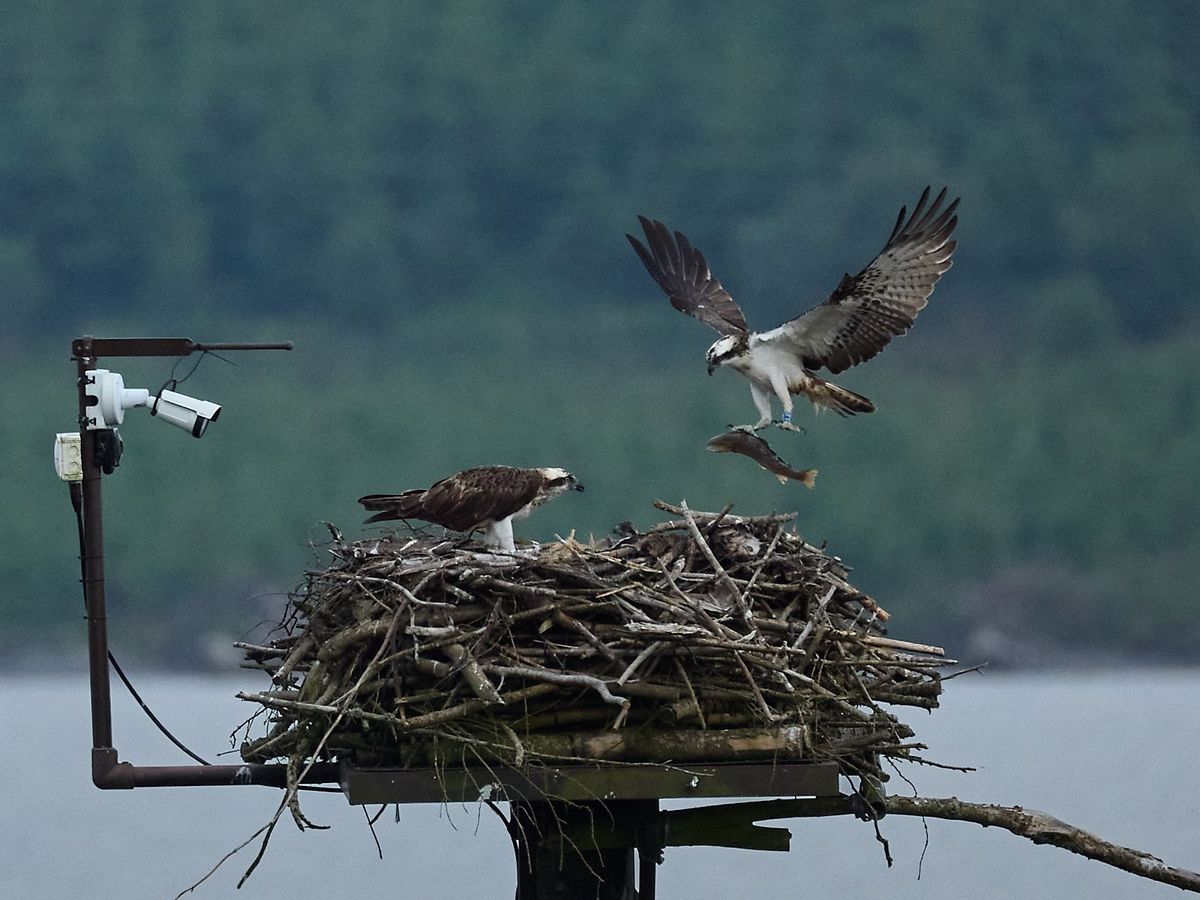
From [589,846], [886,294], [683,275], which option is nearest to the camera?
[589,846]

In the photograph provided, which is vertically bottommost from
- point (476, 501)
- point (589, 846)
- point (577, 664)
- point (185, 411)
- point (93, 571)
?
point (589, 846)

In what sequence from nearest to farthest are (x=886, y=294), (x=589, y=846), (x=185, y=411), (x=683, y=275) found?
(x=185, y=411)
(x=589, y=846)
(x=886, y=294)
(x=683, y=275)

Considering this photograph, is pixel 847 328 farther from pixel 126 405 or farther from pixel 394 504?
pixel 126 405

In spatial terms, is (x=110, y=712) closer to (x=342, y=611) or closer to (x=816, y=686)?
(x=342, y=611)

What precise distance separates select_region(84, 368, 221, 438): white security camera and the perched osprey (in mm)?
717

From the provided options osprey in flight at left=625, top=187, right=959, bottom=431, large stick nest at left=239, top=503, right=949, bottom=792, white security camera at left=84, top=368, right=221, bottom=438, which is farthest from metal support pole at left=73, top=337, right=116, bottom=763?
osprey in flight at left=625, top=187, right=959, bottom=431

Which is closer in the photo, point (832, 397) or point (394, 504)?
point (394, 504)

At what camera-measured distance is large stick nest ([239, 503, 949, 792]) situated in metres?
6.01

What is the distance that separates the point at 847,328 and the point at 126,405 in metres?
2.97

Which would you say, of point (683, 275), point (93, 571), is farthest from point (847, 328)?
point (93, 571)

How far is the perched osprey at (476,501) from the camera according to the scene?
6824 millimetres

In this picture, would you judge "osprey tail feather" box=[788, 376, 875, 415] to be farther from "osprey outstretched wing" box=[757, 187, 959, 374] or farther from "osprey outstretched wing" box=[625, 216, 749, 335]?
"osprey outstretched wing" box=[625, 216, 749, 335]

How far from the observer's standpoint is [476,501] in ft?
22.4

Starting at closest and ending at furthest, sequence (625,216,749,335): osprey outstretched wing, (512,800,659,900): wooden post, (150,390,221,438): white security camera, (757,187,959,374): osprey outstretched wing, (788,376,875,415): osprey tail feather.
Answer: (150,390,221,438): white security camera
(512,800,659,900): wooden post
(757,187,959,374): osprey outstretched wing
(788,376,875,415): osprey tail feather
(625,216,749,335): osprey outstretched wing
